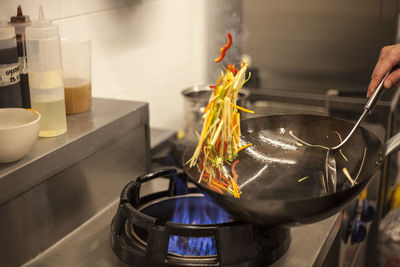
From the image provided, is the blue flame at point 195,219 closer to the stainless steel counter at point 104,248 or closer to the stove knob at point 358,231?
the stainless steel counter at point 104,248

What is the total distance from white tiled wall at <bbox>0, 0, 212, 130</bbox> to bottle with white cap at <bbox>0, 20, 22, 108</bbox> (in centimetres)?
25

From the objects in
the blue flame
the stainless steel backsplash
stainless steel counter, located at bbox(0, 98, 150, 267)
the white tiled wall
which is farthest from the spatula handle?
the stainless steel backsplash

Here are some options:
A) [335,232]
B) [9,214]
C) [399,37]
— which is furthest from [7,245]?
[399,37]

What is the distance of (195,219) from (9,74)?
53 centimetres

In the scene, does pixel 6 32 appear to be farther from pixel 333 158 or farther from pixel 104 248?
pixel 333 158

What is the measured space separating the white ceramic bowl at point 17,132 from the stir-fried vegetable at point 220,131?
0.33 metres

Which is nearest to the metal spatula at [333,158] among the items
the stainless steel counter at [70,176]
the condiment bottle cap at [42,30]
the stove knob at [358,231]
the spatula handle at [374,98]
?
the spatula handle at [374,98]

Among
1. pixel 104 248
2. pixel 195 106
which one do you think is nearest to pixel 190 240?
pixel 104 248

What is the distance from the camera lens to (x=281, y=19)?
7.84 ft

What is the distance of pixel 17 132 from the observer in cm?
96

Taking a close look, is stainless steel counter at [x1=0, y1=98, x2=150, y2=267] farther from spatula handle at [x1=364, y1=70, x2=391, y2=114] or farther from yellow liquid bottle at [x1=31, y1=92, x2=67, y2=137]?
spatula handle at [x1=364, y1=70, x2=391, y2=114]

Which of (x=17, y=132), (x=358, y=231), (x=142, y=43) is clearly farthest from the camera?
(x=142, y=43)

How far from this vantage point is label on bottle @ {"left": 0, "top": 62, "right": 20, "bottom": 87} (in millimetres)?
1041

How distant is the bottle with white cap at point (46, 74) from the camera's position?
1081 mm
